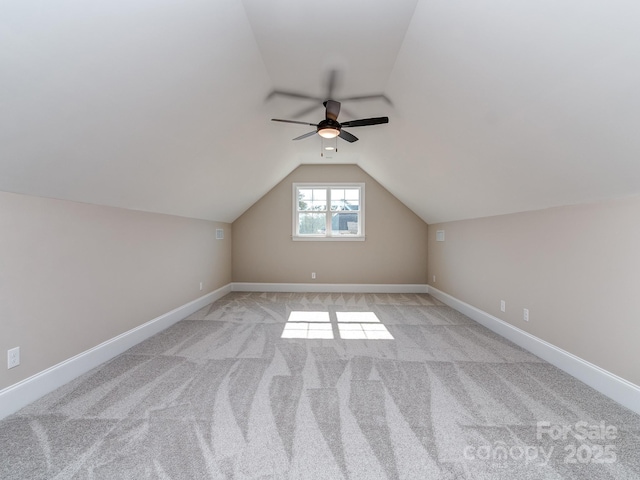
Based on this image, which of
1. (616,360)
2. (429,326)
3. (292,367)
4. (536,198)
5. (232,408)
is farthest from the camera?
(429,326)

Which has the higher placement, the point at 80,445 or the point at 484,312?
the point at 484,312

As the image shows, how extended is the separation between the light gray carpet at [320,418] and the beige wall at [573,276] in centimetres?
35

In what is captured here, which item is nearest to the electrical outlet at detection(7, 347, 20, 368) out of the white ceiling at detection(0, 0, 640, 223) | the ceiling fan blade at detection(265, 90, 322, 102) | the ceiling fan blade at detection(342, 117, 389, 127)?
the white ceiling at detection(0, 0, 640, 223)

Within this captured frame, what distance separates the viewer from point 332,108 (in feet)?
9.31

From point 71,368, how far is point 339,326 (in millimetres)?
2779

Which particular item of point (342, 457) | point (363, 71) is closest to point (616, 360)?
point (342, 457)

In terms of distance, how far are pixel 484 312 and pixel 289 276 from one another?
3.70 meters

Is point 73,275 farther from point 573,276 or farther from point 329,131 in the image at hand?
point 573,276

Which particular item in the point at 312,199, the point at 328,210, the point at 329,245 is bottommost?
the point at 329,245

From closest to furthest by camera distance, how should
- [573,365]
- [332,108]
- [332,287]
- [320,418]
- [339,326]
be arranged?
[320,418] → [573,365] → [332,108] → [339,326] → [332,287]

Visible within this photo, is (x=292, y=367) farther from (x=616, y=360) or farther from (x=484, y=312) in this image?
(x=484, y=312)

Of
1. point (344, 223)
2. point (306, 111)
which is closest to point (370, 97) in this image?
point (306, 111)

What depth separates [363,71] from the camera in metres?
2.73

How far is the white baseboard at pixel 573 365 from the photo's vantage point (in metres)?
2.05
